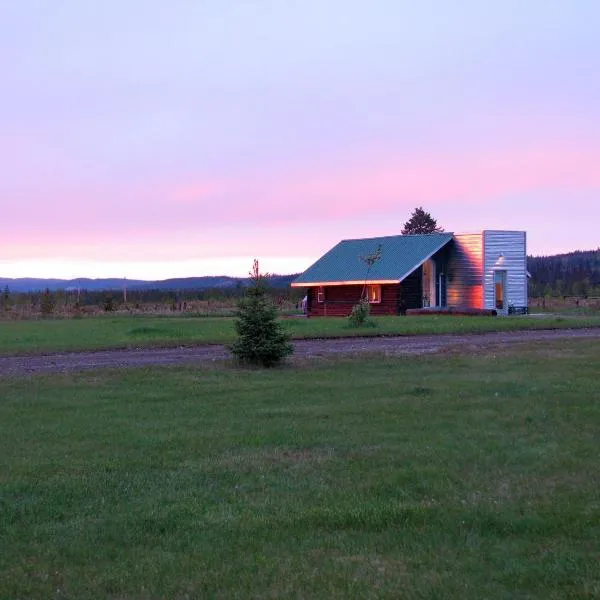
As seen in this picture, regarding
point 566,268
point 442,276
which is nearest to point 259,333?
point 442,276

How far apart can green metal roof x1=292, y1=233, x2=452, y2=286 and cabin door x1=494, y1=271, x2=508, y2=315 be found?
11.0 feet

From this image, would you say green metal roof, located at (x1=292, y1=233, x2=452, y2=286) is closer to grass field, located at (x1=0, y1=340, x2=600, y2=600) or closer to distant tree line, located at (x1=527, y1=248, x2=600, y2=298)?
grass field, located at (x1=0, y1=340, x2=600, y2=600)

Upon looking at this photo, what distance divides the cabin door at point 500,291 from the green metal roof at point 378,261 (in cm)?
337

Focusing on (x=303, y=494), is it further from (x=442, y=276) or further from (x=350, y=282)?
(x=442, y=276)

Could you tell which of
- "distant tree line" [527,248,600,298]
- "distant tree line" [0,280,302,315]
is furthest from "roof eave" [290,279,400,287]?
"distant tree line" [527,248,600,298]

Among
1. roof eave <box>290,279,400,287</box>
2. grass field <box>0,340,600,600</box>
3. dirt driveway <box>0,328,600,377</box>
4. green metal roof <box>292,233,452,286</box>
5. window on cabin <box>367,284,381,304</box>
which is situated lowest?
Result: grass field <box>0,340,600,600</box>

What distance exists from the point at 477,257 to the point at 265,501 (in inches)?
1653

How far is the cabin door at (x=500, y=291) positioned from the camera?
48.9 m

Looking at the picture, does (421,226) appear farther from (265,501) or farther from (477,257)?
(265,501)

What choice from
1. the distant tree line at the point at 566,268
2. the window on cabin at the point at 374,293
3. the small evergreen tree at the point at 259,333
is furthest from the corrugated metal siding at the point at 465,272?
the distant tree line at the point at 566,268

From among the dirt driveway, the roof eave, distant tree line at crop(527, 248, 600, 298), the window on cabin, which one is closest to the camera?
the dirt driveway

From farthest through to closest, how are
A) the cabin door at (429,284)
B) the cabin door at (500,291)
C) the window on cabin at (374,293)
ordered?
the cabin door at (429,284), the window on cabin at (374,293), the cabin door at (500,291)

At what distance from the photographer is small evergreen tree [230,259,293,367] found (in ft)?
64.0

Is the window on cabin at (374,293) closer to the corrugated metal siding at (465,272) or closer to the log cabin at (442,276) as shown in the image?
the log cabin at (442,276)
